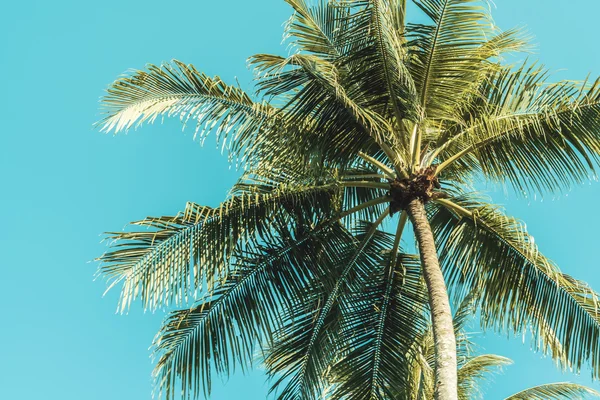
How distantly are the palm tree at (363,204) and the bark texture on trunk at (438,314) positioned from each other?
0.08ft

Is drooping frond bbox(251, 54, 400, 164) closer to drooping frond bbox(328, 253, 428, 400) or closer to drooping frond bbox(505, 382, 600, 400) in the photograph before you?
drooping frond bbox(328, 253, 428, 400)

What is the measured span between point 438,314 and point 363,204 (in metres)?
1.96

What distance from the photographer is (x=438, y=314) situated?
7.33m

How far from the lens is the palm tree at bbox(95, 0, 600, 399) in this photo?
26.4 ft

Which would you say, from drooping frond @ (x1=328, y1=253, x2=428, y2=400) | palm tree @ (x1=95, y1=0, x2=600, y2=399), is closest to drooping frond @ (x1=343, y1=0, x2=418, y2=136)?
palm tree @ (x1=95, y1=0, x2=600, y2=399)

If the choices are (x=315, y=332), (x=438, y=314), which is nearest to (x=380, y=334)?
(x=315, y=332)

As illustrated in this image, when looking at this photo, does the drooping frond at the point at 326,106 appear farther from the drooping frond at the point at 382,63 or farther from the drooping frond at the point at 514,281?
the drooping frond at the point at 514,281

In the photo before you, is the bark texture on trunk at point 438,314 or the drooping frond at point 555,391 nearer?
the bark texture on trunk at point 438,314

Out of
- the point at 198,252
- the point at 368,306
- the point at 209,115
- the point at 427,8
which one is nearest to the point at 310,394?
the point at 368,306

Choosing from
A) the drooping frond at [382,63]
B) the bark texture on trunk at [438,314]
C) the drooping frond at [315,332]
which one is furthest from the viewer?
the drooping frond at [315,332]

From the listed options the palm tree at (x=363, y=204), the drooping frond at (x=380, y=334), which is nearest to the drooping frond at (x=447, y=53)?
the palm tree at (x=363, y=204)

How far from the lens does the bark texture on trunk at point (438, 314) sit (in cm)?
665

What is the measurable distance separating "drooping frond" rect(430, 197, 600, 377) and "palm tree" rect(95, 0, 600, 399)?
0.02 m

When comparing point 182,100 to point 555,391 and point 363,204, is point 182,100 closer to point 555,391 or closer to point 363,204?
point 363,204
